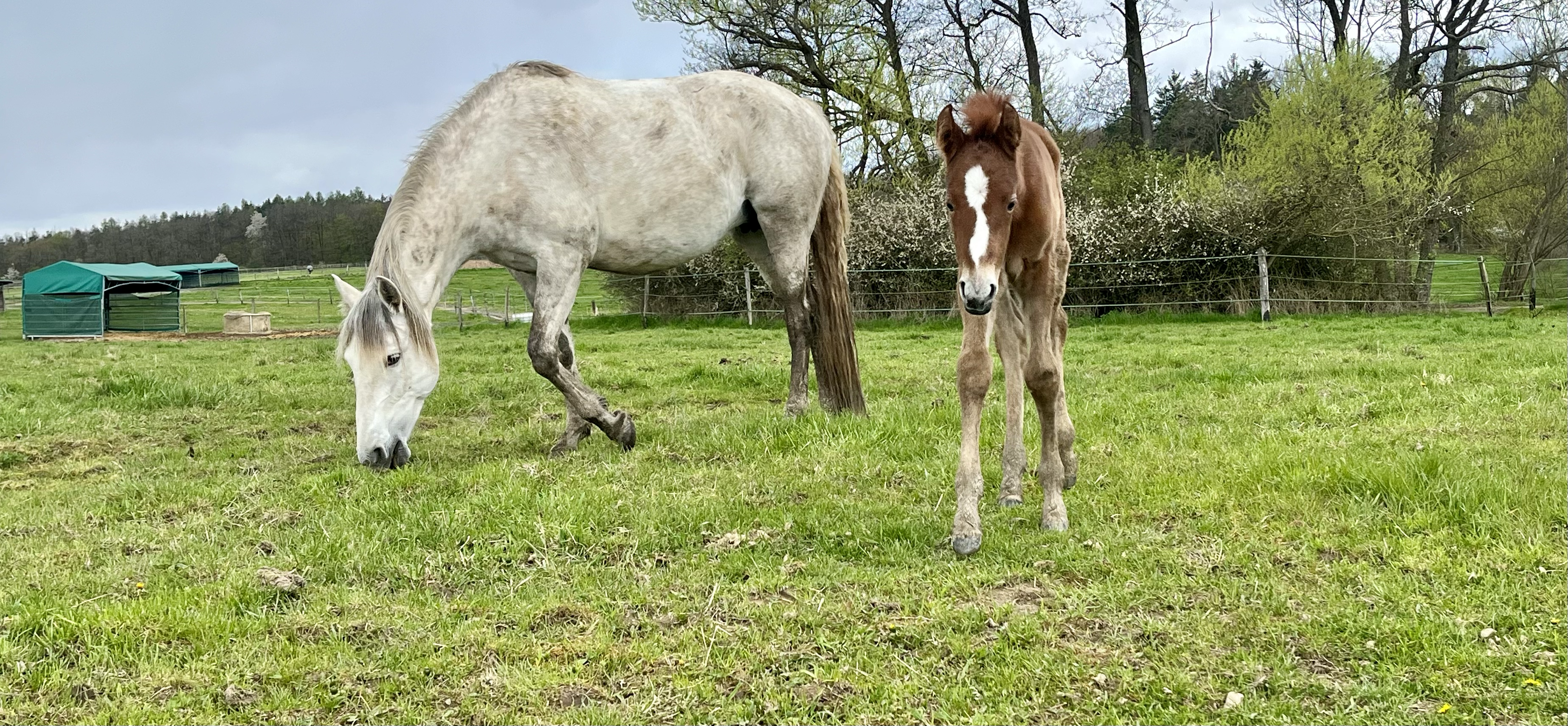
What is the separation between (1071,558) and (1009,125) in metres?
1.61

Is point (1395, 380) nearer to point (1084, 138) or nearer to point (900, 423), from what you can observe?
point (900, 423)

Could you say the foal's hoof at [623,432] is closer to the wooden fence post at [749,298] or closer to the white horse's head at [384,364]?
the white horse's head at [384,364]

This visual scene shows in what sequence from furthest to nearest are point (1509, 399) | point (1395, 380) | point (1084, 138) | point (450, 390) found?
1. point (1084, 138)
2. point (450, 390)
3. point (1395, 380)
4. point (1509, 399)

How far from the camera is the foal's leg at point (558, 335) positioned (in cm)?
562

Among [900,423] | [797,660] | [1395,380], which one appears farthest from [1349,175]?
[797,660]

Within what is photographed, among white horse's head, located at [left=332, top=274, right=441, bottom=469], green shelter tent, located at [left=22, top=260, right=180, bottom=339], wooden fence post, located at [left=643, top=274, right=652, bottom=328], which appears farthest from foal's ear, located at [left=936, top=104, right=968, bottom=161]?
green shelter tent, located at [left=22, top=260, right=180, bottom=339]

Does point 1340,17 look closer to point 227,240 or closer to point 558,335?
point 558,335

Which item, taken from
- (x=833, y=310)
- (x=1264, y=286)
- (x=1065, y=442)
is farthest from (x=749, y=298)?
(x=1065, y=442)

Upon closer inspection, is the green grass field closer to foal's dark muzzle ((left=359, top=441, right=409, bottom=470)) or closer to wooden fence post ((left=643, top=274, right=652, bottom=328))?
foal's dark muzzle ((left=359, top=441, right=409, bottom=470))

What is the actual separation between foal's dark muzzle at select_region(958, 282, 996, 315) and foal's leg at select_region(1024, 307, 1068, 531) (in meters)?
0.79

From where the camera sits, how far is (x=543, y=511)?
13.3 ft

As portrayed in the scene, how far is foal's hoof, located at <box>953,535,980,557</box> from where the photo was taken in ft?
11.5

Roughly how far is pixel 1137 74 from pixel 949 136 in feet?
72.1

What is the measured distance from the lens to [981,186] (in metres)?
3.38
